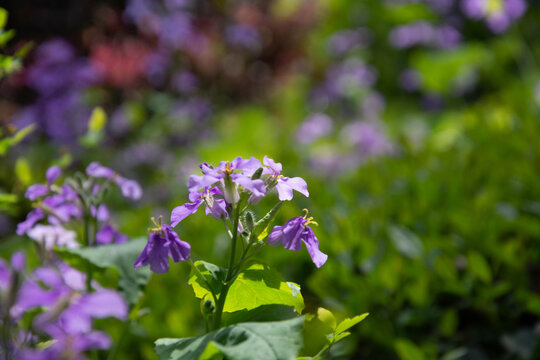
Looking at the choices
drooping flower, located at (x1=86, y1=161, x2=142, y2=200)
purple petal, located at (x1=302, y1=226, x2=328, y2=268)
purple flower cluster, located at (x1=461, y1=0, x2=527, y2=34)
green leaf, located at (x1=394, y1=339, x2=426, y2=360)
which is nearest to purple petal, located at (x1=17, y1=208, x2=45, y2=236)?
drooping flower, located at (x1=86, y1=161, x2=142, y2=200)

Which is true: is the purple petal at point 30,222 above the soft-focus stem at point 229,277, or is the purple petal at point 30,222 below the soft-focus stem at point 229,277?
above

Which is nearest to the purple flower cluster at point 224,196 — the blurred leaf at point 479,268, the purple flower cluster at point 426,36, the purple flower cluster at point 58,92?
the blurred leaf at point 479,268

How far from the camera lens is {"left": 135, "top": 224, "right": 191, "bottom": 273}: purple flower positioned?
2.68ft

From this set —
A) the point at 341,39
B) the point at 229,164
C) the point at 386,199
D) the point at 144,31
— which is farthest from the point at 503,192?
the point at 341,39

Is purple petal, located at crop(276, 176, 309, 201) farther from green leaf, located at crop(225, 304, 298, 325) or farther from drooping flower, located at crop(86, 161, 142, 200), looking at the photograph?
drooping flower, located at crop(86, 161, 142, 200)

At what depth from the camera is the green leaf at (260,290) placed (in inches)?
34.8

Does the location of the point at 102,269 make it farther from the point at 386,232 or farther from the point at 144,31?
the point at 144,31

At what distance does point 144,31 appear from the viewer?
178 inches

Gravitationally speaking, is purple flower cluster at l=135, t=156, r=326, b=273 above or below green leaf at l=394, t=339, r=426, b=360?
above

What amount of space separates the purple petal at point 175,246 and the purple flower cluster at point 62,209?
418 millimetres

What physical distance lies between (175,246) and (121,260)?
0.33m

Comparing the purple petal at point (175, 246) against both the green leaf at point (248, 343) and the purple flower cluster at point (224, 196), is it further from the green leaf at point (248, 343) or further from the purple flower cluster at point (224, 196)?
the green leaf at point (248, 343)

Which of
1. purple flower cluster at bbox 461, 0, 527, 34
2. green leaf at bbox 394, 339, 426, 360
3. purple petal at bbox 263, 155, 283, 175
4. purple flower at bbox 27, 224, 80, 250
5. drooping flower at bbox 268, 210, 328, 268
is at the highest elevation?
purple flower cluster at bbox 461, 0, 527, 34

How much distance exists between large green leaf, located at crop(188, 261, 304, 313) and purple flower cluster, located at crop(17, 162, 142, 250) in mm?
399
